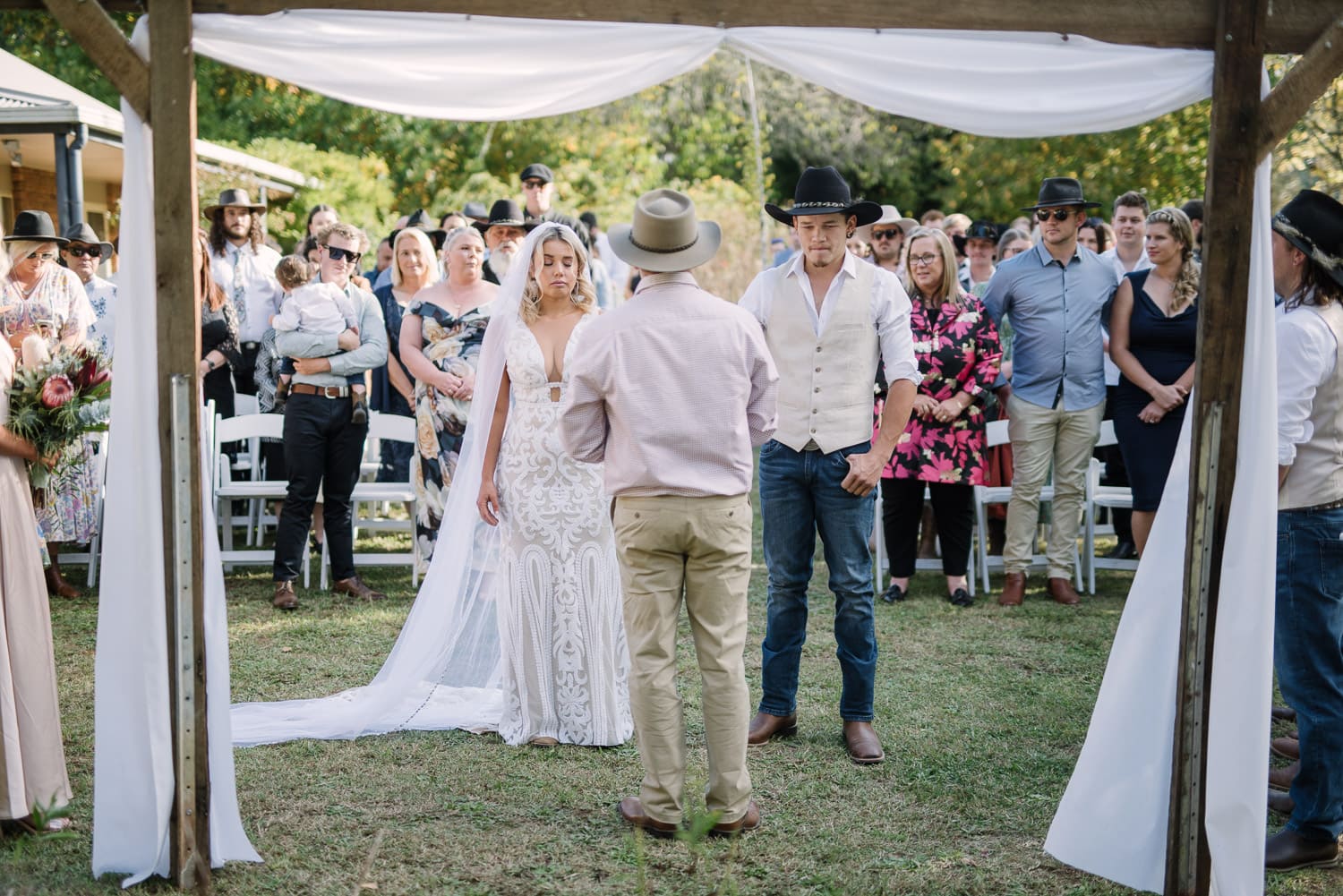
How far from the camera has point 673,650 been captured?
4355mm

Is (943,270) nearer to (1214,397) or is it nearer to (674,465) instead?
(1214,397)

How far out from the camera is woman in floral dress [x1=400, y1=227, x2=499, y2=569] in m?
7.37

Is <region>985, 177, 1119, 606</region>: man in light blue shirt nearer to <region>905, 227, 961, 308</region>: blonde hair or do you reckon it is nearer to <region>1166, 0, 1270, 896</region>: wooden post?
<region>905, 227, 961, 308</region>: blonde hair

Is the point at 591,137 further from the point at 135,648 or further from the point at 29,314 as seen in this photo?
the point at 135,648

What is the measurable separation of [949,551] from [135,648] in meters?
5.45

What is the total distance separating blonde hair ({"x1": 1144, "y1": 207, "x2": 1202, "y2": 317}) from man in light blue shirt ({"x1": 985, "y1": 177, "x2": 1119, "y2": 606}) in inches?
20.6

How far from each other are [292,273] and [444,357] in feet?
4.70

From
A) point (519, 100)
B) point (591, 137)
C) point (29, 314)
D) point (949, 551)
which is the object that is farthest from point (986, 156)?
point (519, 100)

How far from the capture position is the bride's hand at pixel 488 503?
18.0 ft

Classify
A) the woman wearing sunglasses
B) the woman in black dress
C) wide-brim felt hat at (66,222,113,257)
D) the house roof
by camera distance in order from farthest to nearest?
the house roof → wide-brim felt hat at (66,222,113,257) → the woman wearing sunglasses → the woman in black dress

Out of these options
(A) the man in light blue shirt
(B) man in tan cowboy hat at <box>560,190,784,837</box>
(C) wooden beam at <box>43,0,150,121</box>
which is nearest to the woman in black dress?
(A) the man in light blue shirt

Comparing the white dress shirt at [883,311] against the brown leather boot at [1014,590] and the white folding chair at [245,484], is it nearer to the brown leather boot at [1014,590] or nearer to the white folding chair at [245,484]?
the brown leather boot at [1014,590]

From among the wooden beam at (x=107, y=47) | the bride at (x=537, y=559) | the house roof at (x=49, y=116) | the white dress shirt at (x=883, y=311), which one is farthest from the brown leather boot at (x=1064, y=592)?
the house roof at (x=49, y=116)

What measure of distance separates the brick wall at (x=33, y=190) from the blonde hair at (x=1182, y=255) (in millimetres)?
13877
